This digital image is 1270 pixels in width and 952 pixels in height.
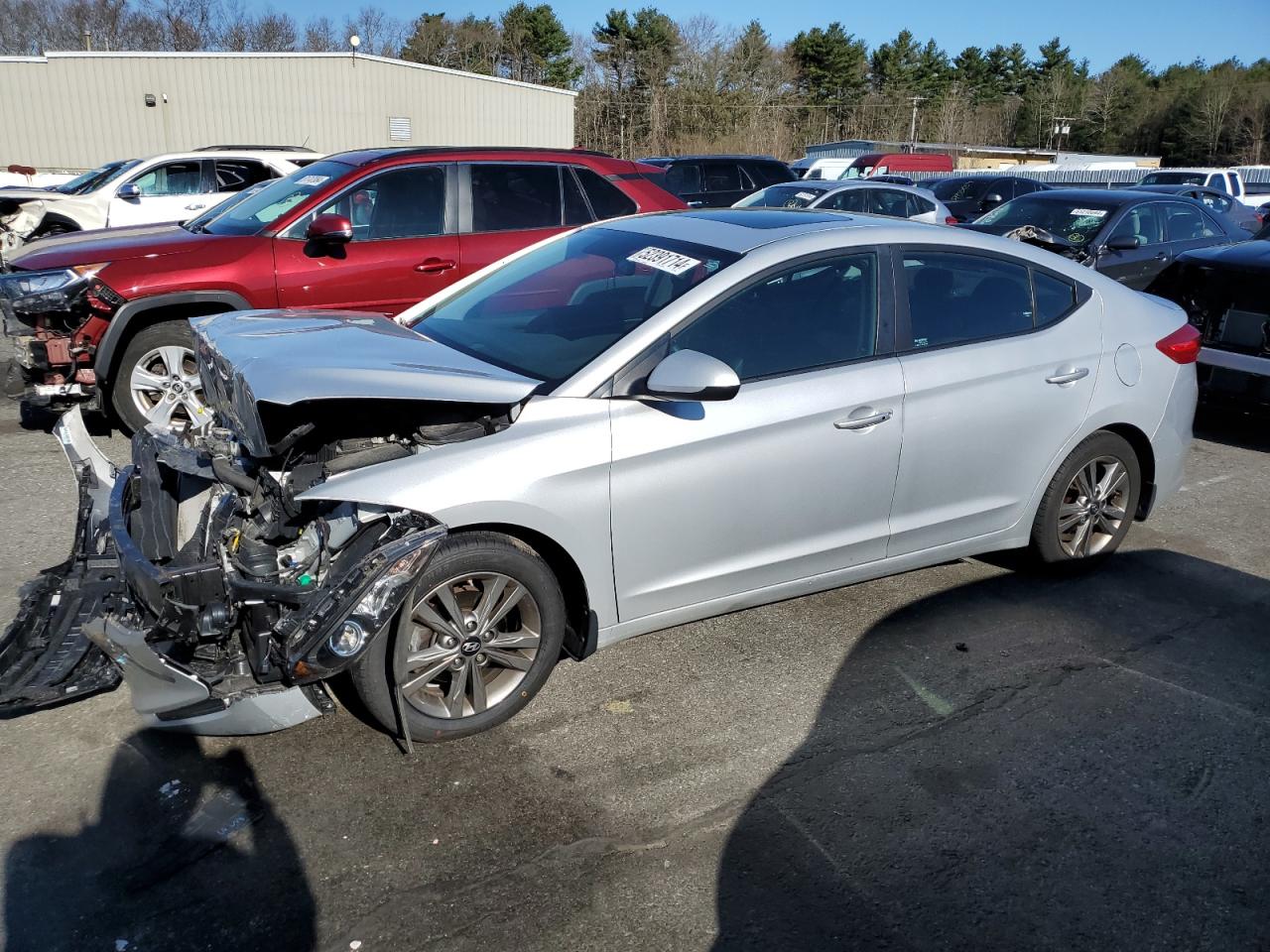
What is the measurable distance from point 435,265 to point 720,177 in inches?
433

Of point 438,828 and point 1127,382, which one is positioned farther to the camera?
point 1127,382

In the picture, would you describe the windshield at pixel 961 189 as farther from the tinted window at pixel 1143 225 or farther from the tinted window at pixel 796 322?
the tinted window at pixel 796 322

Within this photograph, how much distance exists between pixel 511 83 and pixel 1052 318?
1308 inches

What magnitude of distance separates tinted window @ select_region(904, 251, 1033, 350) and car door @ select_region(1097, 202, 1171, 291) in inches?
243

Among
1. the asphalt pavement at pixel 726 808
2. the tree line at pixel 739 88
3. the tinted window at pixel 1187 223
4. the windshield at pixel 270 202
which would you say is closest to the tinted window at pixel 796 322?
the asphalt pavement at pixel 726 808

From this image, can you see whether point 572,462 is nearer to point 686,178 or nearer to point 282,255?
point 282,255

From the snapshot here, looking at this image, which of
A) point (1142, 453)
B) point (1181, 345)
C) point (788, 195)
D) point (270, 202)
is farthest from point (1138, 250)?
point (270, 202)

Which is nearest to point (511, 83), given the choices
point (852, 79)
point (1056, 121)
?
point (852, 79)

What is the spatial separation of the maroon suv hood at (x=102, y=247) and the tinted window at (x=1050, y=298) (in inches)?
203

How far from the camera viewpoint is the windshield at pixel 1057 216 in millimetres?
10670

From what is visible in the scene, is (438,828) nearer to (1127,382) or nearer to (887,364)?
(887,364)

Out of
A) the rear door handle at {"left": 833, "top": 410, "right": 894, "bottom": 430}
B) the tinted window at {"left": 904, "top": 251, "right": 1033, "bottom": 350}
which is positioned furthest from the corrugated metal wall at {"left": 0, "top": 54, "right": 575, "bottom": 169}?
the rear door handle at {"left": 833, "top": 410, "right": 894, "bottom": 430}

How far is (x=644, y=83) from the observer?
2288 inches

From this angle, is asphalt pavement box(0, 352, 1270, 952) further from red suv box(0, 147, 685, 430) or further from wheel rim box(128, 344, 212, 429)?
red suv box(0, 147, 685, 430)
